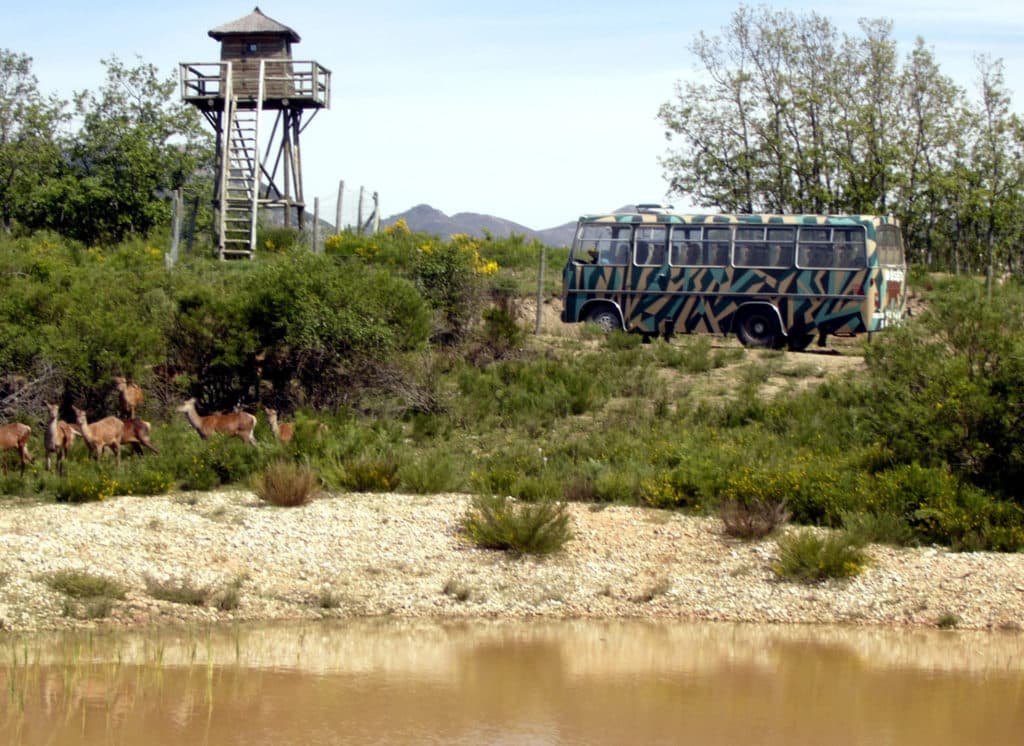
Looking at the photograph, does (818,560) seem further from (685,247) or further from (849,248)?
(685,247)

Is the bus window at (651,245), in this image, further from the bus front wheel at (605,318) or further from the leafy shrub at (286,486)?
the leafy shrub at (286,486)

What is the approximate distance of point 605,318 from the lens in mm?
25484

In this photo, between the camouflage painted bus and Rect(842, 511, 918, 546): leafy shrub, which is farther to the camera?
the camouflage painted bus

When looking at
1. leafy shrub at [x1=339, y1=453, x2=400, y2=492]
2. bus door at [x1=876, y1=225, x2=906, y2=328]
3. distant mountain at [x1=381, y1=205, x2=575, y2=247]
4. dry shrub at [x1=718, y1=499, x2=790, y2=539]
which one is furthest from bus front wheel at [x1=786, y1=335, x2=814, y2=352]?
distant mountain at [x1=381, y1=205, x2=575, y2=247]

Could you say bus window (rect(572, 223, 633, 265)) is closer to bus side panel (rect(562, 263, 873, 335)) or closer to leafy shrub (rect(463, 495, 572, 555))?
bus side panel (rect(562, 263, 873, 335))

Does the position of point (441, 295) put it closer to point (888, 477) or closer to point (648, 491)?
point (648, 491)

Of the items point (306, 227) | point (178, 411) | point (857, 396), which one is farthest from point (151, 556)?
point (306, 227)

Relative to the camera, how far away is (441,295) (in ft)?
77.7

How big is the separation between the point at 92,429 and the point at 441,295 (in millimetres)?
8858

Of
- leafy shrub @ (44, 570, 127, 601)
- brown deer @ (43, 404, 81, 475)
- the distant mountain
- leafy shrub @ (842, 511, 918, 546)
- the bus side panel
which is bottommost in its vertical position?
leafy shrub @ (44, 570, 127, 601)

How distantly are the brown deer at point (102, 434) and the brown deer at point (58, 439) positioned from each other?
17cm

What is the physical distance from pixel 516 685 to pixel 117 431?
7.82 meters

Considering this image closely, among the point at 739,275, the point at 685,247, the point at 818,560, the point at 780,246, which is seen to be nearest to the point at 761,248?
the point at 780,246

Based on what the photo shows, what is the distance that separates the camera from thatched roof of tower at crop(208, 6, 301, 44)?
117 feet
